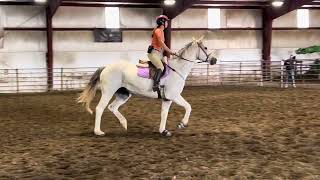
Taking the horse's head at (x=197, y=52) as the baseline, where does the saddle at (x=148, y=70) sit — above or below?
below

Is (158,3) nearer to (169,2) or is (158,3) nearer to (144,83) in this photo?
(169,2)

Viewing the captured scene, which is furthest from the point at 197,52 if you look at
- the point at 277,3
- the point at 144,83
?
the point at 277,3

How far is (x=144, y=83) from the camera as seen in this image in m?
8.09

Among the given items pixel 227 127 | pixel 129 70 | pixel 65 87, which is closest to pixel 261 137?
pixel 227 127

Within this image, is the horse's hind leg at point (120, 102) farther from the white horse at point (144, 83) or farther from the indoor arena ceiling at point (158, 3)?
the indoor arena ceiling at point (158, 3)

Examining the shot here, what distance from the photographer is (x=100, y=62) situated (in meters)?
25.3

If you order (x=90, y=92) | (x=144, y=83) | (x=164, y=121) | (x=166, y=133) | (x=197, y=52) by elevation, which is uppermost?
(x=197, y=52)

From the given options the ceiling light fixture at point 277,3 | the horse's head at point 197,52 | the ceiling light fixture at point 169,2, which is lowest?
the horse's head at point 197,52

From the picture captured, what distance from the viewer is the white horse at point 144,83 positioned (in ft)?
26.6

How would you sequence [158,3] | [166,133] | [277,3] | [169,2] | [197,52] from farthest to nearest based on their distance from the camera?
[277,3] → [158,3] → [169,2] → [197,52] → [166,133]

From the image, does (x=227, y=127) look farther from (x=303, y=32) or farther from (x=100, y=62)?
(x=303, y=32)

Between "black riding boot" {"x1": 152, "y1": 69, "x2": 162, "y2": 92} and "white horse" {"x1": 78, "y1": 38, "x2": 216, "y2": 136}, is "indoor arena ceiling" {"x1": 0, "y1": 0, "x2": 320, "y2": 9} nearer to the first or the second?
"white horse" {"x1": 78, "y1": 38, "x2": 216, "y2": 136}

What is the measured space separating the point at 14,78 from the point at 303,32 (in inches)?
653

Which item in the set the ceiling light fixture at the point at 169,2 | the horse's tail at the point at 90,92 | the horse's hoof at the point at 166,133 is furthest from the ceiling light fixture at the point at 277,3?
the horse's hoof at the point at 166,133
